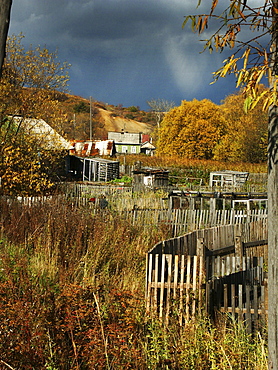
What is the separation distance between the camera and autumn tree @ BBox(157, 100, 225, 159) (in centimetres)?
5144

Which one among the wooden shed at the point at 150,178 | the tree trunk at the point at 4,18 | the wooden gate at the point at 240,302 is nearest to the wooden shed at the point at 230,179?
the wooden shed at the point at 150,178

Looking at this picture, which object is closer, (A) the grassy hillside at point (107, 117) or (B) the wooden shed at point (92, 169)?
(B) the wooden shed at point (92, 169)

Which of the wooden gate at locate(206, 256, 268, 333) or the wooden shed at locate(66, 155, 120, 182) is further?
the wooden shed at locate(66, 155, 120, 182)

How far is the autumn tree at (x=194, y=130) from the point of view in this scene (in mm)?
51438

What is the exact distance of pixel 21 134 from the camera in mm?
16469

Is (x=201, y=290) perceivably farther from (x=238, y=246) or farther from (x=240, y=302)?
(x=238, y=246)

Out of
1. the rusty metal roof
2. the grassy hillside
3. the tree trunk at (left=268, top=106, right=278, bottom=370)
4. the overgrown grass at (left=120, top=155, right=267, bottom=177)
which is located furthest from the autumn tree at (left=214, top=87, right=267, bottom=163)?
the grassy hillside

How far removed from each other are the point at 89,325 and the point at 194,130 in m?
48.3

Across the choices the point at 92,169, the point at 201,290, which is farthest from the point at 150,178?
the point at 201,290

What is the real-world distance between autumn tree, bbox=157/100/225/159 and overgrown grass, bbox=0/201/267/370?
44.8 metres

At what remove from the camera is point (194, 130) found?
5150cm

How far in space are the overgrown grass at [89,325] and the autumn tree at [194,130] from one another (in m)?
44.8

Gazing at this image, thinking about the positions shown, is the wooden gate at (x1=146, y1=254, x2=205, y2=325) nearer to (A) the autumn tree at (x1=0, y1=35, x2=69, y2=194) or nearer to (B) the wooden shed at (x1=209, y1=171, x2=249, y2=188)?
(A) the autumn tree at (x1=0, y1=35, x2=69, y2=194)

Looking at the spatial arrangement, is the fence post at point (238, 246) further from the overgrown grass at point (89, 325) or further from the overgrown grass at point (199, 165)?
the overgrown grass at point (199, 165)
